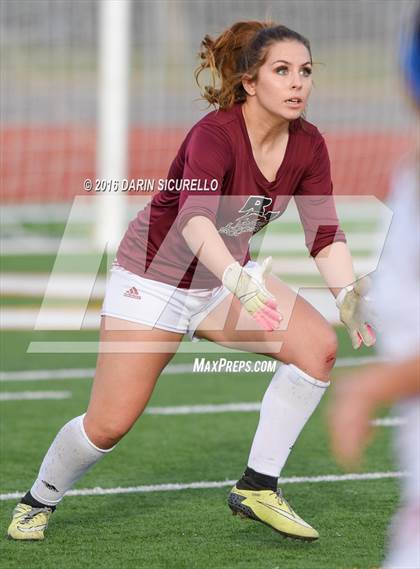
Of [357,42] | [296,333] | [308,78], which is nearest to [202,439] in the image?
[296,333]

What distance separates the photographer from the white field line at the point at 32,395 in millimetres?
7855

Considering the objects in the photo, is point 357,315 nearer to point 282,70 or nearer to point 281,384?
point 281,384

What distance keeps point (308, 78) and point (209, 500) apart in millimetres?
1891

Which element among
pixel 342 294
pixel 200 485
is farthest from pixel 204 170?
pixel 200 485

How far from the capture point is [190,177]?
4648 mm

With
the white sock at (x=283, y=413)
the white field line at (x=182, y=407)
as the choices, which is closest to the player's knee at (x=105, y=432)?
the white sock at (x=283, y=413)

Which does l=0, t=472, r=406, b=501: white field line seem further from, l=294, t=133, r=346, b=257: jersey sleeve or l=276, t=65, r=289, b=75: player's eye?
l=276, t=65, r=289, b=75: player's eye

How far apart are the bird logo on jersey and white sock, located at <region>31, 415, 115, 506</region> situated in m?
0.88

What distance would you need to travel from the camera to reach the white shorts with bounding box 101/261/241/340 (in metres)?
4.91

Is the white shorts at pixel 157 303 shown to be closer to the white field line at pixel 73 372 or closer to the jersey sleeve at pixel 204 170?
the jersey sleeve at pixel 204 170

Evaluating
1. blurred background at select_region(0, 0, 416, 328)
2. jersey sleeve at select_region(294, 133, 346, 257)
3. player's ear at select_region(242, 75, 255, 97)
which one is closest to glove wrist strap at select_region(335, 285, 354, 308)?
jersey sleeve at select_region(294, 133, 346, 257)

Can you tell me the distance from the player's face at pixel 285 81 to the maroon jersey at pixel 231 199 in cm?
15

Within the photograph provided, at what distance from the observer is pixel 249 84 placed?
16.1 feet

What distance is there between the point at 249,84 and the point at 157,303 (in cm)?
85
